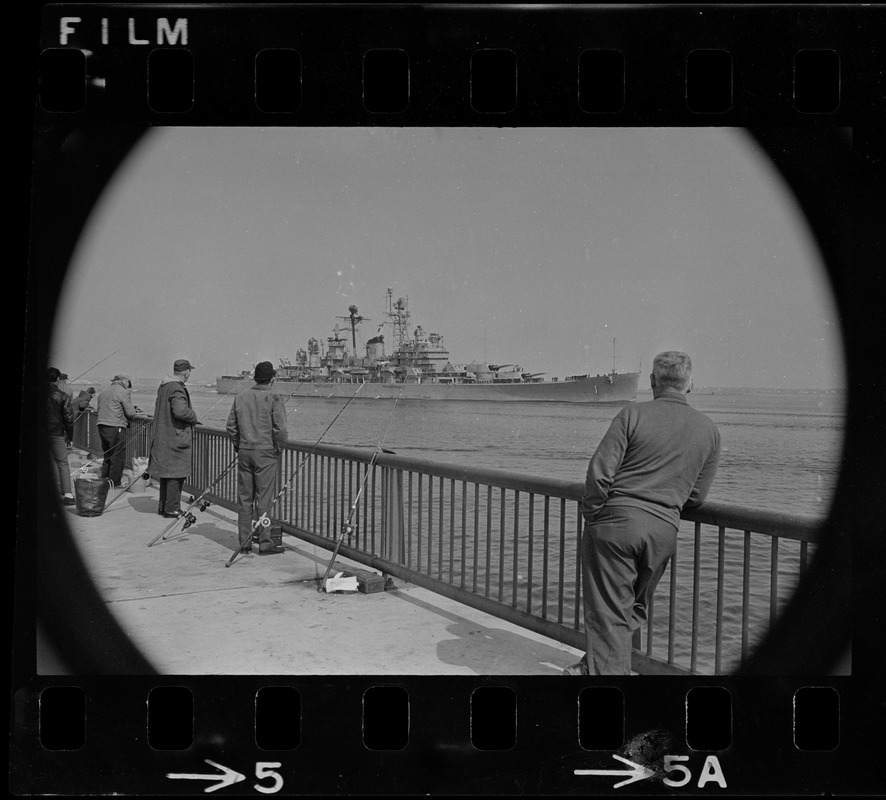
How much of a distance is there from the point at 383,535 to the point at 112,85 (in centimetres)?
364

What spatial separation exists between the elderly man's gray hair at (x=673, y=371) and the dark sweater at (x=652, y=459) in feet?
0.41

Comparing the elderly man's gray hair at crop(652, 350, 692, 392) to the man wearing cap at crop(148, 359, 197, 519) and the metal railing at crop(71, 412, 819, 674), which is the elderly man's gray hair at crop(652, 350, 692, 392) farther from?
the man wearing cap at crop(148, 359, 197, 519)

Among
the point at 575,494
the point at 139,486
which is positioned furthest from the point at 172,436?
the point at 575,494

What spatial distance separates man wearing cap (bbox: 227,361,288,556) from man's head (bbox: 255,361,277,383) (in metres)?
0.05

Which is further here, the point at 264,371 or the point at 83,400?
the point at 83,400

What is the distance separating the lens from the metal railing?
3.58 metres

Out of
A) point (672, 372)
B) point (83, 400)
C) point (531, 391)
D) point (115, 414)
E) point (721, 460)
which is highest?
point (531, 391)
